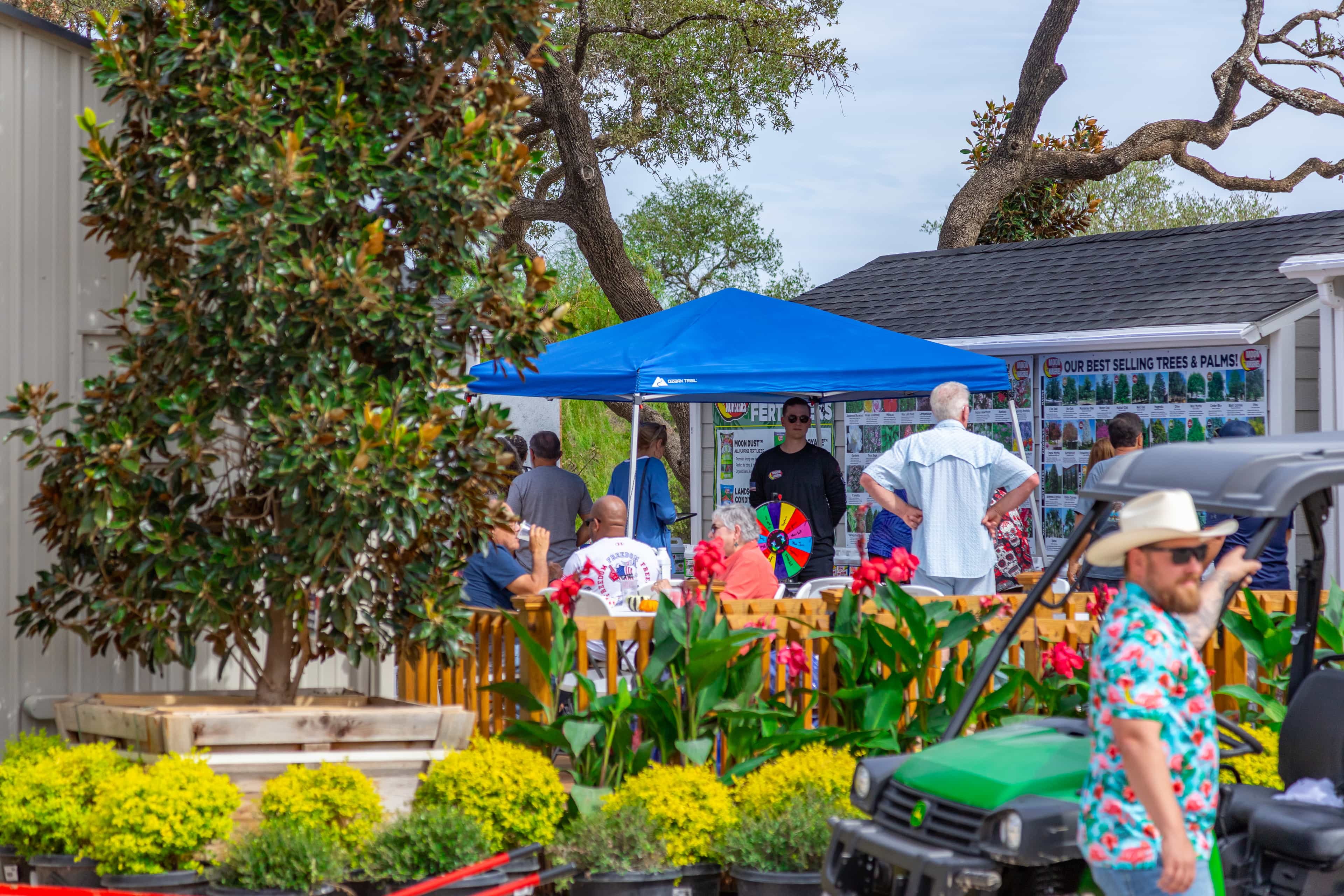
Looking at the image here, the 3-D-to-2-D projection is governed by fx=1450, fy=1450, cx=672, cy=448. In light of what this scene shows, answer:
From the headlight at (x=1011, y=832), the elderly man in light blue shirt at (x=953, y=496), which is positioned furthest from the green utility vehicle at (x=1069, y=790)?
the elderly man in light blue shirt at (x=953, y=496)

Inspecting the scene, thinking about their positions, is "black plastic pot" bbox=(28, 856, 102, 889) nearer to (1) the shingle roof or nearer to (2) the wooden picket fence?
(2) the wooden picket fence

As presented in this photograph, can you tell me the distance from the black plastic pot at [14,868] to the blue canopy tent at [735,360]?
362 centimetres

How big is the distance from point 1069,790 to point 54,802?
3.39 metres

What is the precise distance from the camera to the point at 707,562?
5371 millimetres

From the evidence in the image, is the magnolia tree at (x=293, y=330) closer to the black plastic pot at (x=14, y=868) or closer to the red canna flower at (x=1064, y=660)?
the black plastic pot at (x=14, y=868)

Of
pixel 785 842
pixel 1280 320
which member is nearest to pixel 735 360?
pixel 785 842

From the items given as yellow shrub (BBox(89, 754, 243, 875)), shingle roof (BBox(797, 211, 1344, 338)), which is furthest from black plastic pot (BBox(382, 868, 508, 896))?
shingle roof (BBox(797, 211, 1344, 338))

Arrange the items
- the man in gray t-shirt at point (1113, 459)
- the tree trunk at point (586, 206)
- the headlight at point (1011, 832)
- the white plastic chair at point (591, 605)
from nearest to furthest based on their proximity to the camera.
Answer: the headlight at point (1011, 832)
the white plastic chair at point (591, 605)
the man in gray t-shirt at point (1113, 459)
the tree trunk at point (586, 206)

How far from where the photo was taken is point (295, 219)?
5051mm

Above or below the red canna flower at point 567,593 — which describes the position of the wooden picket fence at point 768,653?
below

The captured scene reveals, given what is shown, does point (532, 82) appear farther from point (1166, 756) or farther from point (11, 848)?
point (1166, 756)

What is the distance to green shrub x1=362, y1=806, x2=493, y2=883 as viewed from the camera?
4.86m

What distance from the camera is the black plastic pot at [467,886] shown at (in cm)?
484

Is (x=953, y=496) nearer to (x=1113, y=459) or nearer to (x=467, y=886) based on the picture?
(x=1113, y=459)
